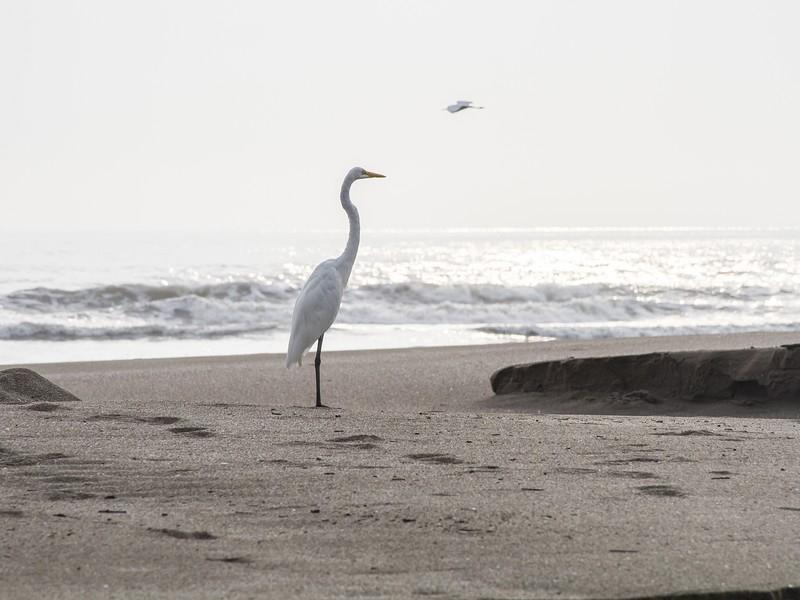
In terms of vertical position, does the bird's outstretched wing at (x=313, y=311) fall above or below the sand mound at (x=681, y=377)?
above

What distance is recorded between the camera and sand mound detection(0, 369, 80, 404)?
639 centimetres

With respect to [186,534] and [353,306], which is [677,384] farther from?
[353,306]

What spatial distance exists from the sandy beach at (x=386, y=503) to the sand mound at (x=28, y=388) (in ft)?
1.92

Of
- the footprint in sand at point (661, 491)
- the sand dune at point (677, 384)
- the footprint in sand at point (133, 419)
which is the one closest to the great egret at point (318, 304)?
the sand dune at point (677, 384)

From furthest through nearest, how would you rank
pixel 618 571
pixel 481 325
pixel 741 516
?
pixel 481 325
pixel 741 516
pixel 618 571

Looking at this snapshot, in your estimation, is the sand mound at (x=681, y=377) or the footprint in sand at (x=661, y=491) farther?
the sand mound at (x=681, y=377)

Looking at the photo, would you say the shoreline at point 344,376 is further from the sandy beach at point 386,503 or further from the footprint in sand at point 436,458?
the footprint in sand at point 436,458

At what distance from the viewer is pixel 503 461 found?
4.54 m

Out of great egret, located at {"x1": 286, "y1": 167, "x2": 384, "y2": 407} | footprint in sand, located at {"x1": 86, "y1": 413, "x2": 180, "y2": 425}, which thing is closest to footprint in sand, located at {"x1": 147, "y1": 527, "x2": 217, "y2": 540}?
footprint in sand, located at {"x1": 86, "y1": 413, "x2": 180, "y2": 425}

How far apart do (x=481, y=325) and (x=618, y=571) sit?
15.9 metres

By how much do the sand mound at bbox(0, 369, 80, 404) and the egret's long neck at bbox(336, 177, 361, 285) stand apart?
2745 millimetres

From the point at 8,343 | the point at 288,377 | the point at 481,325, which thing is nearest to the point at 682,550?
the point at 288,377

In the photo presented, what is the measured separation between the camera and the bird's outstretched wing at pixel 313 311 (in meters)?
8.40

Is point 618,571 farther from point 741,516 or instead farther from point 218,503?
point 218,503
